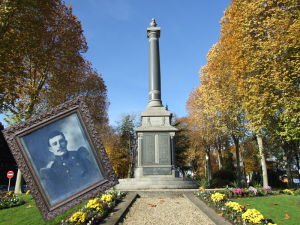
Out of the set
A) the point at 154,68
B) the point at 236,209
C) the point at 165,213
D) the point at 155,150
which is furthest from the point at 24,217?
the point at 154,68

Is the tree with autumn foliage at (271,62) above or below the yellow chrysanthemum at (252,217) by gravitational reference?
above

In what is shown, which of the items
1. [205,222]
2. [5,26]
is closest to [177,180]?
[205,222]

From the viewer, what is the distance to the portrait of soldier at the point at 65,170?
2.90 metres

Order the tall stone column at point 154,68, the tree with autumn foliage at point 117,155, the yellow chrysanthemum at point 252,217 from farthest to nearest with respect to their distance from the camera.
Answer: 1. the tree with autumn foliage at point 117,155
2. the tall stone column at point 154,68
3. the yellow chrysanthemum at point 252,217

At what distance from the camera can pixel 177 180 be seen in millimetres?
14531

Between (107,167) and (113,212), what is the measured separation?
17.1 ft

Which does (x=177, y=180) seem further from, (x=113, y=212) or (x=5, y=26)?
(x=5, y=26)

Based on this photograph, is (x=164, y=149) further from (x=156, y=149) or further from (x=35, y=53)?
(x=35, y=53)

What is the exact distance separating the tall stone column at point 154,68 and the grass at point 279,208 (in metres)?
10.1

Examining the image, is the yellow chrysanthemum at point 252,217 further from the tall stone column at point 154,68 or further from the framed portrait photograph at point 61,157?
the tall stone column at point 154,68

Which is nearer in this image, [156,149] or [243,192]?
[243,192]

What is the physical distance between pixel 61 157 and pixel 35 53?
14056 millimetres

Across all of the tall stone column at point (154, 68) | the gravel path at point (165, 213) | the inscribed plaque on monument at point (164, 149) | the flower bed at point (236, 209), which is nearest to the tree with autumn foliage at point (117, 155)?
the tall stone column at point (154, 68)

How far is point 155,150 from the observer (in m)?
15.7
